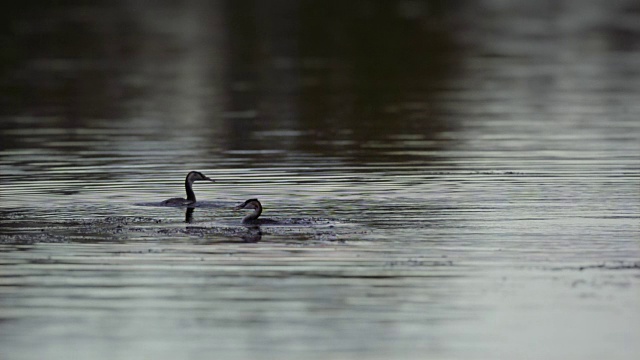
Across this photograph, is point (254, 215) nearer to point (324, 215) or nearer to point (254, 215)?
point (254, 215)

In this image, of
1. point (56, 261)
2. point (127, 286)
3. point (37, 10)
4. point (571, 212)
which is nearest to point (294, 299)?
point (127, 286)

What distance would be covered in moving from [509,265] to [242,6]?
6332cm

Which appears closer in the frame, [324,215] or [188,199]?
[324,215]

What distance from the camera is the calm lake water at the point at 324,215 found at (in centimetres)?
1214

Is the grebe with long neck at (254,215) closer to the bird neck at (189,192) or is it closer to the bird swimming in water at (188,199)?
the bird swimming in water at (188,199)

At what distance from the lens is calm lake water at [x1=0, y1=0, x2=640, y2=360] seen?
12.1m

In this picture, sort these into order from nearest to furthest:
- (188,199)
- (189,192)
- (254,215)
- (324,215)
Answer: (254,215)
(324,215)
(188,199)
(189,192)

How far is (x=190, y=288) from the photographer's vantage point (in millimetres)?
13555

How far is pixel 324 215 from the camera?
671 inches

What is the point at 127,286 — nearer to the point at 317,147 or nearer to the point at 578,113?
the point at 317,147

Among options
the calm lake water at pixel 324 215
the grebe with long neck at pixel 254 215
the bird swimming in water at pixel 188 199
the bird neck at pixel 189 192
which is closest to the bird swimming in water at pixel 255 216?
the grebe with long neck at pixel 254 215

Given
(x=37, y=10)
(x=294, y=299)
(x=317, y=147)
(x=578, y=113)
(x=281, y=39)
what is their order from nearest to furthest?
(x=294, y=299) < (x=317, y=147) < (x=578, y=113) < (x=281, y=39) < (x=37, y=10)

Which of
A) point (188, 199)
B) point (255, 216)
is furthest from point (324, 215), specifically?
point (188, 199)

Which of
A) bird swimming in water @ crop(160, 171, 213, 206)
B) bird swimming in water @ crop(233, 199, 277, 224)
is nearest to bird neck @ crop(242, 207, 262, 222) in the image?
bird swimming in water @ crop(233, 199, 277, 224)
